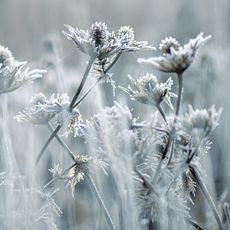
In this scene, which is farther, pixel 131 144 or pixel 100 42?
pixel 100 42

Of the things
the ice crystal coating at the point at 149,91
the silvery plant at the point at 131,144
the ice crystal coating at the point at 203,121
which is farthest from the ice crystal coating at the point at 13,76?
the ice crystal coating at the point at 203,121

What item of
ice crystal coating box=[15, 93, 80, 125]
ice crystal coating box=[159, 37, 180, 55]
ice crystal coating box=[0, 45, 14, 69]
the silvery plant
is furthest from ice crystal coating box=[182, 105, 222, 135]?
ice crystal coating box=[0, 45, 14, 69]

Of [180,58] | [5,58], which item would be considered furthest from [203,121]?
[5,58]

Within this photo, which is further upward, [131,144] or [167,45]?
[167,45]

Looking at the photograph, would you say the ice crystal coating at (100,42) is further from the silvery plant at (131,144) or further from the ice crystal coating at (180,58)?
the ice crystal coating at (180,58)

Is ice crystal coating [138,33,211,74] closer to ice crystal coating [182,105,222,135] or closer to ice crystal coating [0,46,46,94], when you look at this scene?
ice crystal coating [182,105,222,135]

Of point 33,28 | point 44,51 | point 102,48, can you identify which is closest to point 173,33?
point 33,28

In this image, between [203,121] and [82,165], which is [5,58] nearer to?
[82,165]
